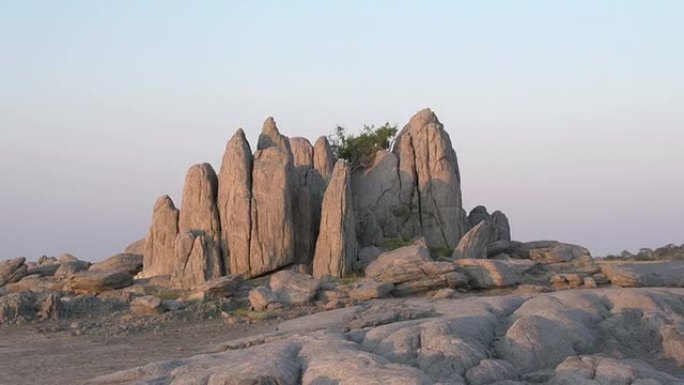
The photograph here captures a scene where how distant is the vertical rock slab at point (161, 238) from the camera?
39750mm

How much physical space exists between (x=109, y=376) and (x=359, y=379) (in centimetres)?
659

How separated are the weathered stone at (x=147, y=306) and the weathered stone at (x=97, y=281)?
13.6 ft

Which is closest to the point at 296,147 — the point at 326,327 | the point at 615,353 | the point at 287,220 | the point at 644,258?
the point at 287,220

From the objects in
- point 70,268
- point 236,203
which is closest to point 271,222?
point 236,203

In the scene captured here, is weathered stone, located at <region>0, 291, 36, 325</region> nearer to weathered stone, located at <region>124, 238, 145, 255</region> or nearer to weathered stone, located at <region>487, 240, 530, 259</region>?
weathered stone, located at <region>124, 238, 145, 255</region>

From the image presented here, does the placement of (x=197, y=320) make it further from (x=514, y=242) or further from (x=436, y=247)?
(x=514, y=242)

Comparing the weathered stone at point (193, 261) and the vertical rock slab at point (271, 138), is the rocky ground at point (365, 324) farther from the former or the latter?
the vertical rock slab at point (271, 138)

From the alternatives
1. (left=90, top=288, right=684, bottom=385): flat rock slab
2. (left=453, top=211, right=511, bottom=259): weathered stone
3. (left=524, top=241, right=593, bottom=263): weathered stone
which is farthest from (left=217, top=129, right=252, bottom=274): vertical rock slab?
(left=524, top=241, right=593, bottom=263): weathered stone

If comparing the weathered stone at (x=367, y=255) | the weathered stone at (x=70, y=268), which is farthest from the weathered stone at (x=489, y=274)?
the weathered stone at (x=70, y=268)

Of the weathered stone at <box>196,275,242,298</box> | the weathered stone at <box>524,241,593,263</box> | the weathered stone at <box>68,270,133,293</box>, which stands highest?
the weathered stone at <box>524,241,593,263</box>

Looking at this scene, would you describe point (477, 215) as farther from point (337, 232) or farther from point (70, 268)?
point (70, 268)

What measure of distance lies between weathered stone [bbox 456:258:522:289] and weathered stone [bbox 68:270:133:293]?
14.0 meters

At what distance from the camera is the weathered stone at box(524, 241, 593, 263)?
143 feet

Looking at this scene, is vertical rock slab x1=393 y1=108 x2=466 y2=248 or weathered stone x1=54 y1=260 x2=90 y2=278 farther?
vertical rock slab x1=393 y1=108 x2=466 y2=248
